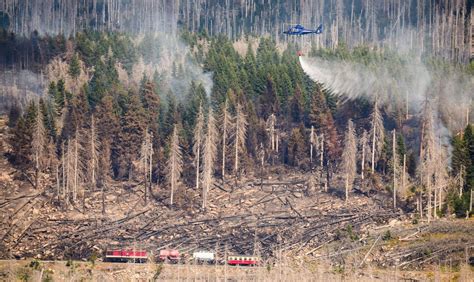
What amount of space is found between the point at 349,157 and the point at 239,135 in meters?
11.4

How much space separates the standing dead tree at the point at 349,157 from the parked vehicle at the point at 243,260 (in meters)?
16.1

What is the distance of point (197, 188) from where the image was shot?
453 feet

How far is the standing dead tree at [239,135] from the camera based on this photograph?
13925 centimetres

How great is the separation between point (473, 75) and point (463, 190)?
27084 millimetres

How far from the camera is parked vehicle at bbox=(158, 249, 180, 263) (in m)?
122

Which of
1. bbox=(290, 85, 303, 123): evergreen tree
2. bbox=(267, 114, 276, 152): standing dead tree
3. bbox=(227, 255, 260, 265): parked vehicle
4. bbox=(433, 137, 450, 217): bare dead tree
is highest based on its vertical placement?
bbox=(290, 85, 303, 123): evergreen tree

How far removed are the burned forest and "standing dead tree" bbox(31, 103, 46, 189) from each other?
0.24 m

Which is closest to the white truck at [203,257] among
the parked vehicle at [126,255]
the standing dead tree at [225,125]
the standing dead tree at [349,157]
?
the parked vehicle at [126,255]

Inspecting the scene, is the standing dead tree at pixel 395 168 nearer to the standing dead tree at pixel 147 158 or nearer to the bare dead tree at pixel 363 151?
the bare dead tree at pixel 363 151

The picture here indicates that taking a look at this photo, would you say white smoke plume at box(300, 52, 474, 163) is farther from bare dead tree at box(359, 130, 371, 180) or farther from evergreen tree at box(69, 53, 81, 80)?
evergreen tree at box(69, 53, 81, 80)

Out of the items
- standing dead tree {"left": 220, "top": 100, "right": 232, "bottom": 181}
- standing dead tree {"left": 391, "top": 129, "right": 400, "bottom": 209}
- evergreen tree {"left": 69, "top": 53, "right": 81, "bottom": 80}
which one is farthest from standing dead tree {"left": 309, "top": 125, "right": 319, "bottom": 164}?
evergreen tree {"left": 69, "top": 53, "right": 81, "bottom": 80}

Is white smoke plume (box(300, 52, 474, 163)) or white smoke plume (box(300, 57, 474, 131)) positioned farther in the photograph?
white smoke plume (box(300, 57, 474, 131))

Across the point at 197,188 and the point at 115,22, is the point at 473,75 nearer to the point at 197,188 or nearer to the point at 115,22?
the point at 197,188

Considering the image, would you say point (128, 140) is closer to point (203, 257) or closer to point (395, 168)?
point (203, 257)
